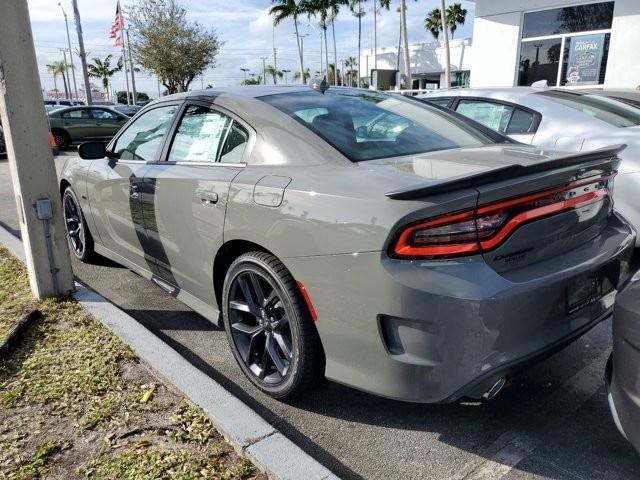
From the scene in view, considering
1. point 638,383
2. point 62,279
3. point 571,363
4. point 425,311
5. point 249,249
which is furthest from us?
point 62,279

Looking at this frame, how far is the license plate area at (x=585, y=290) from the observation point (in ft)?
7.30

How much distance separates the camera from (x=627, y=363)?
69.9 inches

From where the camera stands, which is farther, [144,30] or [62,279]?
[144,30]

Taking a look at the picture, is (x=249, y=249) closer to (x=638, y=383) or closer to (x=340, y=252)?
(x=340, y=252)

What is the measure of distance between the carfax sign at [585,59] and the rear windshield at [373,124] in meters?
13.3

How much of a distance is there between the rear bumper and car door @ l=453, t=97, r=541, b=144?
9.38 feet

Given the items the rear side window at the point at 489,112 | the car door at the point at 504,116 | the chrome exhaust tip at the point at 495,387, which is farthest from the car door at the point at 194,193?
the rear side window at the point at 489,112

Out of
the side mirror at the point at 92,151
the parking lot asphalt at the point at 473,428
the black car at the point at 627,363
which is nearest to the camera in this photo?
the black car at the point at 627,363

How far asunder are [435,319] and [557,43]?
15393 millimetres

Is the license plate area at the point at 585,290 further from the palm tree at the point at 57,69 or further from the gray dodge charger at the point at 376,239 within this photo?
the palm tree at the point at 57,69

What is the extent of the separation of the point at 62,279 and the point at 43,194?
2.13ft

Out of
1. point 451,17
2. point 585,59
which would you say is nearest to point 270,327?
point 585,59

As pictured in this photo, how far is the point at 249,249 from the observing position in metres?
2.71

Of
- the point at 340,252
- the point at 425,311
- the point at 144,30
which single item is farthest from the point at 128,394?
the point at 144,30
